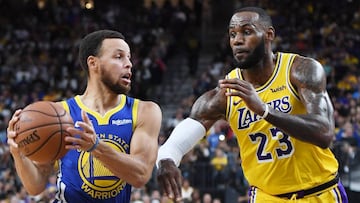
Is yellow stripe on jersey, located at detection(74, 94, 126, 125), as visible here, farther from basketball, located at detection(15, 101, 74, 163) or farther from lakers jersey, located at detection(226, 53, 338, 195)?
lakers jersey, located at detection(226, 53, 338, 195)

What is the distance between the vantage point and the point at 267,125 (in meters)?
5.65

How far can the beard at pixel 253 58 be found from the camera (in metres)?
5.54

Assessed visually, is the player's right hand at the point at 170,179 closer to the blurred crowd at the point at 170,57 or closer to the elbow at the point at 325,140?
the elbow at the point at 325,140

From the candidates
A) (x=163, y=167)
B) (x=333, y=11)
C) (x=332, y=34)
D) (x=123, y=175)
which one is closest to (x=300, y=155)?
(x=163, y=167)

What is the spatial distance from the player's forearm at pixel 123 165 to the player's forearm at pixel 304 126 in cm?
88

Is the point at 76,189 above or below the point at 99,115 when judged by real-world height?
below

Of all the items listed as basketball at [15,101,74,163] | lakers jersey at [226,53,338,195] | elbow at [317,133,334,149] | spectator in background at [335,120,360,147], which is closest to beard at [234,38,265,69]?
lakers jersey at [226,53,338,195]

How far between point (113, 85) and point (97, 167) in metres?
0.57

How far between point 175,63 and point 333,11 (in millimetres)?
4805

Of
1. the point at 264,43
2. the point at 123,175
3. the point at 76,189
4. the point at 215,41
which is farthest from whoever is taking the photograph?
the point at 215,41

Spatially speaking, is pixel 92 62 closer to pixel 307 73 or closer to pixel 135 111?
pixel 135 111

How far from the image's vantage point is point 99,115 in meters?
5.19

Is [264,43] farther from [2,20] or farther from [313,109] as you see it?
[2,20]

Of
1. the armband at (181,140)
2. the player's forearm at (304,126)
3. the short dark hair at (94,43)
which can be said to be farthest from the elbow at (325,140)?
the short dark hair at (94,43)
